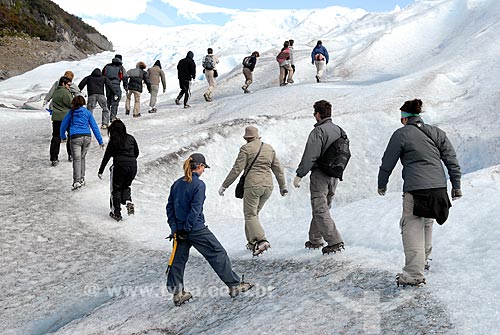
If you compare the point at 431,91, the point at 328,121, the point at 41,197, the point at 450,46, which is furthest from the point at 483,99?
the point at 41,197

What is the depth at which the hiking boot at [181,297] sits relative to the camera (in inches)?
253

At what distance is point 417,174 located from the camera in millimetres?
5590

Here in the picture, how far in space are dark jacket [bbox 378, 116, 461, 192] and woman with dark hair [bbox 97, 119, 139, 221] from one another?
633 centimetres

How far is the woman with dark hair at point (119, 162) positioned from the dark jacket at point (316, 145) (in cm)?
484

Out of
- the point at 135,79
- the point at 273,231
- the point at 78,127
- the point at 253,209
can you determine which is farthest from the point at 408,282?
the point at 135,79

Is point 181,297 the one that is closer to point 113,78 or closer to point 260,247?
point 260,247

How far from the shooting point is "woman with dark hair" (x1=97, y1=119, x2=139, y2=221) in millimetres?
10289

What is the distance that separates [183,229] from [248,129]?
2.54 m

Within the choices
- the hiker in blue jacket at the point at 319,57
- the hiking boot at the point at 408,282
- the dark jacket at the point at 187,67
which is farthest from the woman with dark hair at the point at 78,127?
the hiker in blue jacket at the point at 319,57

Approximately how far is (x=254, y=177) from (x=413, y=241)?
3177mm

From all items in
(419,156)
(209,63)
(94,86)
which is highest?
(209,63)

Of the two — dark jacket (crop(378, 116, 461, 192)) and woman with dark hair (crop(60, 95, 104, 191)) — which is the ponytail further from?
woman with dark hair (crop(60, 95, 104, 191))

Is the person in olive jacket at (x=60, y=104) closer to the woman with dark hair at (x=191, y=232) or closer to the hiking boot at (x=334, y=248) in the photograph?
the woman with dark hair at (x=191, y=232)

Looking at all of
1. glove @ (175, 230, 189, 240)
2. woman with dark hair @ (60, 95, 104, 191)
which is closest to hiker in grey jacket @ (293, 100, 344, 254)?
glove @ (175, 230, 189, 240)
